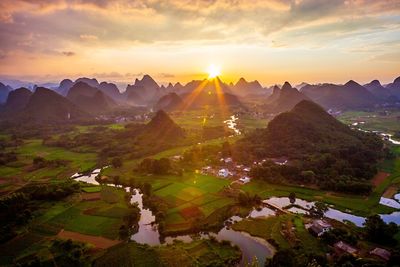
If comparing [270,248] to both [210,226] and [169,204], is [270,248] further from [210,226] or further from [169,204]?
[169,204]

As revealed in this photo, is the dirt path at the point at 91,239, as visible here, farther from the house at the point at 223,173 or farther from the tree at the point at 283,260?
the house at the point at 223,173

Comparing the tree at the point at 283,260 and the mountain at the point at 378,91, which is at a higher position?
the mountain at the point at 378,91

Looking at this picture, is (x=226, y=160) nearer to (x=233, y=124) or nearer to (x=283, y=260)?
(x=283, y=260)

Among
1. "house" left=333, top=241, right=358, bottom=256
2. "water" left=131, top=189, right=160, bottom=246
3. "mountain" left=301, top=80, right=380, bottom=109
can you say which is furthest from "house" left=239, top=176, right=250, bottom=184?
"mountain" left=301, top=80, right=380, bottom=109

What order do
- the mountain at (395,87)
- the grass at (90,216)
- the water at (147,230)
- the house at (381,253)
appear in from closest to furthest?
1. the house at (381,253)
2. the water at (147,230)
3. the grass at (90,216)
4. the mountain at (395,87)

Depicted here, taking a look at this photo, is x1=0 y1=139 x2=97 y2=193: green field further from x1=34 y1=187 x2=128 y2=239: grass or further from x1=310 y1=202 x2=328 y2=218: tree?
x1=310 y1=202 x2=328 y2=218: tree

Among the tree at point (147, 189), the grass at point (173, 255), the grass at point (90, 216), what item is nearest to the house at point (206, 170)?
the tree at point (147, 189)

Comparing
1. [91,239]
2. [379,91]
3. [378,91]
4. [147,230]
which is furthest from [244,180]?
[379,91]
